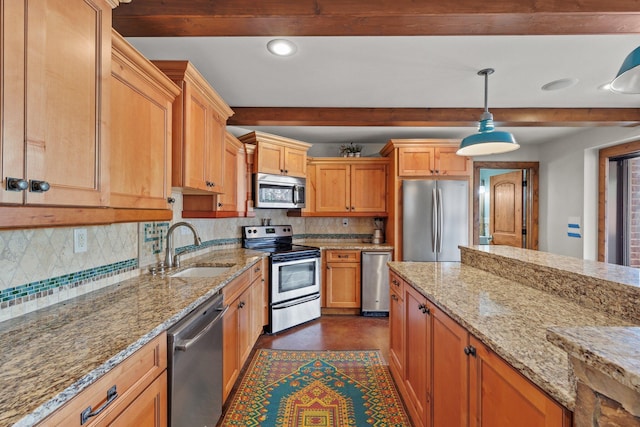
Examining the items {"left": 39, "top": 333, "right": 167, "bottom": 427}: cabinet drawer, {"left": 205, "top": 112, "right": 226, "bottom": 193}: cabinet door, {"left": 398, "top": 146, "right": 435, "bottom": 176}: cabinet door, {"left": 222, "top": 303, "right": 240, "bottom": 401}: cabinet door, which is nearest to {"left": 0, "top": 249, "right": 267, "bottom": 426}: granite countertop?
{"left": 39, "top": 333, "right": 167, "bottom": 427}: cabinet drawer

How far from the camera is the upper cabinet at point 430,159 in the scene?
3.73 metres

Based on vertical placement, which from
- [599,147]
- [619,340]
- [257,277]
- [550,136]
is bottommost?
[257,277]

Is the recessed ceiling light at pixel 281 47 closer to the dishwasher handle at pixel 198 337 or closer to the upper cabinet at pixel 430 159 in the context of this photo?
the dishwasher handle at pixel 198 337

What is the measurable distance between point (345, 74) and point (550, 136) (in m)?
3.39

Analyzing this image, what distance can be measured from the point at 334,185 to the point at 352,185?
0.25m

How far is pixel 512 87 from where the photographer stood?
2.56 metres

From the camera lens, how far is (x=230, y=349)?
203cm

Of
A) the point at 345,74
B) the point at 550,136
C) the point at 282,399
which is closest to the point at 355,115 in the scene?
the point at 345,74

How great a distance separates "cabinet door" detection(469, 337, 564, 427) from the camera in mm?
771

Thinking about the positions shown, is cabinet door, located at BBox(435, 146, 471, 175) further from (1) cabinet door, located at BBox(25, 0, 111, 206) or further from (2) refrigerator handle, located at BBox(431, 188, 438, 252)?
(1) cabinet door, located at BBox(25, 0, 111, 206)

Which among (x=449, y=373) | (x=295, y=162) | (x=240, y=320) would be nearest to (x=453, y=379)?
(x=449, y=373)

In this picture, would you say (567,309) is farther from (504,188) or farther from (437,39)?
(504,188)

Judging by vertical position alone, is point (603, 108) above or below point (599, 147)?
above

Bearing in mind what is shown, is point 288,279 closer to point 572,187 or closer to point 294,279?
point 294,279
